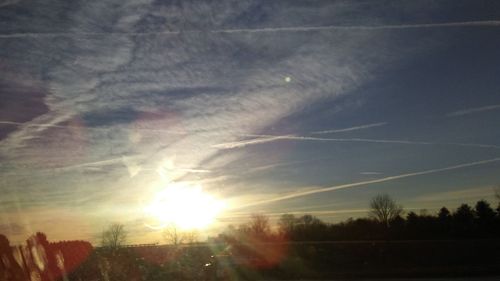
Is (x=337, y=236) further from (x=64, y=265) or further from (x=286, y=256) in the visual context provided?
(x=64, y=265)

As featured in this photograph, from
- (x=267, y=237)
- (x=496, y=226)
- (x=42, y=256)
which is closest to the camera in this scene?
(x=42, y=256)

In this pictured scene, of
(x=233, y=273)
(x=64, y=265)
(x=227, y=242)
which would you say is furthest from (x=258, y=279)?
(x=227, y=242)

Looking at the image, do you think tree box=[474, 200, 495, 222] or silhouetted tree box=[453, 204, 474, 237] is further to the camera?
tree box=[474, 200, 495, 222]

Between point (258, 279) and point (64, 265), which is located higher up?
point (64, 265)

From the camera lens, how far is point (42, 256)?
1388 cm

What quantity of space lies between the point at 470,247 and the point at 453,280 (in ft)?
80.7

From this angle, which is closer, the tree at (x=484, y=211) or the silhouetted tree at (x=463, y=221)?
the silhouetted tree at (x=463, y=221)

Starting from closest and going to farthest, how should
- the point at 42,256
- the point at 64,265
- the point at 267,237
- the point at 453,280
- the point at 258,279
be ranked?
the point at 42,256 < the point at 64,265 < the point at 453,280 < the point at 258,279 < the point at 267,237

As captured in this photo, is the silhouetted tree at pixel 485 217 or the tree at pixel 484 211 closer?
the silhouetted tree at pixel 485 217

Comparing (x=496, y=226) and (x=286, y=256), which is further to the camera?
(x=496, y=226)

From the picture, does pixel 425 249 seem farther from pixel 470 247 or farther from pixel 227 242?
pixel 227 242

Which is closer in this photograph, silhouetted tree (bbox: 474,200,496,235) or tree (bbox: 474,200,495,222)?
silhouetted tree (bbox: 474,200,496,235)

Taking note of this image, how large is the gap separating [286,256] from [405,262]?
1244cm

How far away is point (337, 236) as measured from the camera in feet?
236
